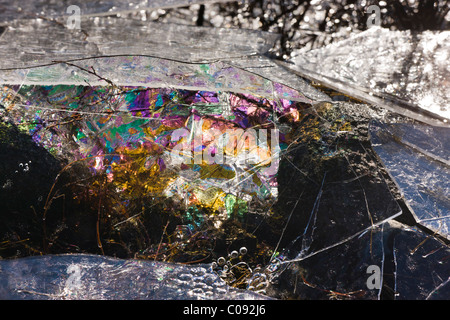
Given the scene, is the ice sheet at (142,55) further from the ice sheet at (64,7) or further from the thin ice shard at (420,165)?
the thin ice shard at (420,165)

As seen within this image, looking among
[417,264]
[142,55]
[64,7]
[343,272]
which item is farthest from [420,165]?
[64,7]

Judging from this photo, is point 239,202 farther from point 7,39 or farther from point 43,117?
point 7,39

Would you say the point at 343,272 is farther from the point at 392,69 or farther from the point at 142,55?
→ the point at 142,55

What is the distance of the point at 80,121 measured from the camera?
1352 mm

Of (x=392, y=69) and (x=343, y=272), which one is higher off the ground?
(x=392, y=69)

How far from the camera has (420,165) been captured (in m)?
1.31

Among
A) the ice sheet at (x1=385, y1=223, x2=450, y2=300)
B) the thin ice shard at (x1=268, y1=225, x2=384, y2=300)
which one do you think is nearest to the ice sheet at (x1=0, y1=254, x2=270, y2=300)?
the thin ice shard at (x1=268, y1=225, x2=384, y2=300)

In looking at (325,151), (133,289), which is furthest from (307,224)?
(133,289)

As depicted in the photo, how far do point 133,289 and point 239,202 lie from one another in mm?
483

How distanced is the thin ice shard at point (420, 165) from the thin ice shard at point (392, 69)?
82mm

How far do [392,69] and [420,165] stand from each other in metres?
0.41

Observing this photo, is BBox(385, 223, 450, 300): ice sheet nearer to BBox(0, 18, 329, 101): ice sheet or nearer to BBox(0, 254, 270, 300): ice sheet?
BBox(0, 254, 270, 300): ice sheet

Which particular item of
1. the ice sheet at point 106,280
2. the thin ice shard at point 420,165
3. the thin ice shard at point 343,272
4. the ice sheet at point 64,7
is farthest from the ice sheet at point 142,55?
the ice sheet at point 106,280

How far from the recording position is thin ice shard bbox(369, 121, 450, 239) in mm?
1248
